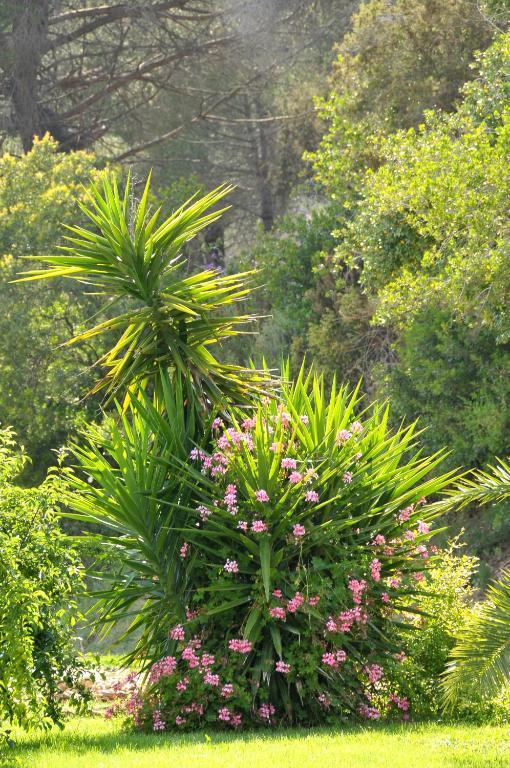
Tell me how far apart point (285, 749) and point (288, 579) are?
1434mm

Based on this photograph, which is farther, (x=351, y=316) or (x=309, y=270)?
(x=309, y=270)

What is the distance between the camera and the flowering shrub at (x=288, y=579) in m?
7.65

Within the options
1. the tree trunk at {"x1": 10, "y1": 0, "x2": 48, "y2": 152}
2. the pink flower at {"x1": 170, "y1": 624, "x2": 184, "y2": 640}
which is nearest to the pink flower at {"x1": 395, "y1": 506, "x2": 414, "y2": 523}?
the pink flower at {"x1": 170, "y1": 624, "x2": 184, "y2": 640}

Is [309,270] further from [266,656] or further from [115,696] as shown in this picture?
[266,656]

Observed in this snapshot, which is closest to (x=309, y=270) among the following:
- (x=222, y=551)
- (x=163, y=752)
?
(x=222, y=551)

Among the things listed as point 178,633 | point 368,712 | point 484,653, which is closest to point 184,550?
point 178,633

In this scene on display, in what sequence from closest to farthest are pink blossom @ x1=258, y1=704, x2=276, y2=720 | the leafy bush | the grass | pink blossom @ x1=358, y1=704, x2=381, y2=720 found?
the grass < the leafy bush < pink blossom @ x1=258, y1=704, x2=276, y2=720 < pink blossom @ x1=358, y1=704, x2=381, y2=720

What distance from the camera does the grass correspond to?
624 cm

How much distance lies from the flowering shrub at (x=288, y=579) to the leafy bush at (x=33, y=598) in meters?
0.73

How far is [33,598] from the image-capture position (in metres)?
7.07

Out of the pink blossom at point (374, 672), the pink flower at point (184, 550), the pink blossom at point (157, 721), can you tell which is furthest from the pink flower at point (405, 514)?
the pink blossom at point (157, 721)

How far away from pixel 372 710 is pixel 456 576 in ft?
4.15

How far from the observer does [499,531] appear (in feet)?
50.6

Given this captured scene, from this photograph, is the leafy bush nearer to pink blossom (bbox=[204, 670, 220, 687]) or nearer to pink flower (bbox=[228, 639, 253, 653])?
pink blossom (bbox=[204, 670, 220, 687])
